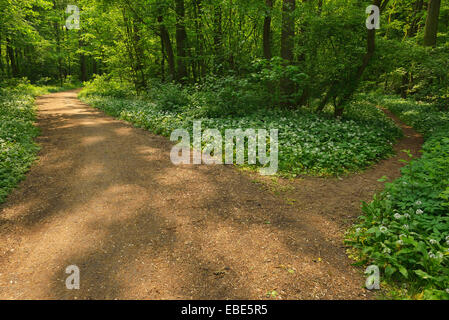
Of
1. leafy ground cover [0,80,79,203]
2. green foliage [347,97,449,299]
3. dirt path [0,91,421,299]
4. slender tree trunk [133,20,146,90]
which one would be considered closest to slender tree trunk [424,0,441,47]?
dirt path [0,91,421,299]

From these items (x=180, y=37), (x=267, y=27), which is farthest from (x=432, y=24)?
(x=180, y=37)

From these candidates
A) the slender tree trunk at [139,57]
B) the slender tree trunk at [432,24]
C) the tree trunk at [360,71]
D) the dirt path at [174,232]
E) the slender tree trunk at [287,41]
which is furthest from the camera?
the slender tree trunk at [139,57]

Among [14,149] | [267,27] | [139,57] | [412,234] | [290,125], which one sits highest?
[267,27]

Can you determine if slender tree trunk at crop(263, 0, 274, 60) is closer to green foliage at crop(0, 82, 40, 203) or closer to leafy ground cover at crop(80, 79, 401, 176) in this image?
leafy ground cover at crop(80, 79, 401, 176)

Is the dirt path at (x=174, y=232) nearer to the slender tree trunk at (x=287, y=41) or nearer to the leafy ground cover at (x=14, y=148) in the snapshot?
the leafy ground cover at (x=14, y=148)

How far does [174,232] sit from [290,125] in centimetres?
684

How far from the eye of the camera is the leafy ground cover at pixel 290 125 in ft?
24.5

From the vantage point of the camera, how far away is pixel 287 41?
1209 cm

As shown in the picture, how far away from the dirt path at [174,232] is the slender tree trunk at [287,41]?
20.7 ft

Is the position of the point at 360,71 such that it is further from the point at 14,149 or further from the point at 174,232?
the point at 14,149

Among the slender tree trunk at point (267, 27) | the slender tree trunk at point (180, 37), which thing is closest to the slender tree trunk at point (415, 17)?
the slender tree trunk at point (267, 27)

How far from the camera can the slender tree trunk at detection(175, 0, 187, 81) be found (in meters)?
15.8

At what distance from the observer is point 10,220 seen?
4.82 metres

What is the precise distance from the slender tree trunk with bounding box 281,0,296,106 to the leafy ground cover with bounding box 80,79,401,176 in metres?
1.21
